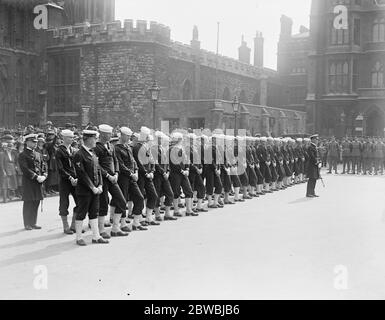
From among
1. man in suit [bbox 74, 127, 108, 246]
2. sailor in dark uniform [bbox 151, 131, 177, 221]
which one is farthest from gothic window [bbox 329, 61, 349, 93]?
man in suit [bbox 74, 127, 108, 246]

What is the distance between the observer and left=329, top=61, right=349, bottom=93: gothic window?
125 feet

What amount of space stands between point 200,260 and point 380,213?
21.0 ft

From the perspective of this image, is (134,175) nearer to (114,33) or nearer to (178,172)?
(178,172)

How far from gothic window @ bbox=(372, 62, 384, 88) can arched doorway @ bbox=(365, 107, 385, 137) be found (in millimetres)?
1963

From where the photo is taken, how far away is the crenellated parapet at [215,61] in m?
36.6

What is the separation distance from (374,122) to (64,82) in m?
20.2

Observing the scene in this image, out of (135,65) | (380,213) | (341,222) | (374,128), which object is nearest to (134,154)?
(341,222)

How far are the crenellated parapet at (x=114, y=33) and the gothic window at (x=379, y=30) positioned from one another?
14.3m

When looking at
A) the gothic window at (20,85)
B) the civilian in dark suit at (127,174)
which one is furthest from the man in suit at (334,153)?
the gothic window at (20,85)

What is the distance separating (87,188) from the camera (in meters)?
8.77

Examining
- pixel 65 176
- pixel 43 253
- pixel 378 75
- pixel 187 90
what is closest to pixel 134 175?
pixel 65 176

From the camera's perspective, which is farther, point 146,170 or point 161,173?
point 161,173

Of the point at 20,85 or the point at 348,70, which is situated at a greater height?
the point at 348,70

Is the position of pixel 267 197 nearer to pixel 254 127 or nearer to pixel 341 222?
pixel 341 222
